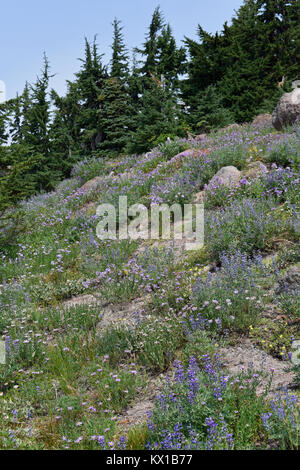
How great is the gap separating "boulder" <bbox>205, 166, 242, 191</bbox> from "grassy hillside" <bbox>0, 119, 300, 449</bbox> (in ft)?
0.62

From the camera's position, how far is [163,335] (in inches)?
178

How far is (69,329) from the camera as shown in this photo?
5.33m

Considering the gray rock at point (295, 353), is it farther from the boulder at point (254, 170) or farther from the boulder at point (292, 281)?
the boulder at point (254, 170)

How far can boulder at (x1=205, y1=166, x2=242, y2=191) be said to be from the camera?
823 cm

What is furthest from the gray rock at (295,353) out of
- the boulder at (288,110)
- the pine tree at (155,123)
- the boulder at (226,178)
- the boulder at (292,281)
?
the pine tree at (155,123)

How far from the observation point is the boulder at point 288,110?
36.2 ft

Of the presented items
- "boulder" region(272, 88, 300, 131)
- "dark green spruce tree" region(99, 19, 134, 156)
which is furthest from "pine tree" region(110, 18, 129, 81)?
"boulder" region(272, 88, 300, 131)

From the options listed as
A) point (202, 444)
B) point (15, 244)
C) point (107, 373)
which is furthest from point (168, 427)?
point (15, 244)

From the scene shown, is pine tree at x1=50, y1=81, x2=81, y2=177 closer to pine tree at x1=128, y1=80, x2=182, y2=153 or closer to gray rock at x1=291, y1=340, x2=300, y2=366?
pine tree at x1=128, y1=80, x2=182, y2=153

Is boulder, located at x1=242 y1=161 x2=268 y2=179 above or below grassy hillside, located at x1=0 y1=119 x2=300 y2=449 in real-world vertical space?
above

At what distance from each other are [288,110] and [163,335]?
351 inches

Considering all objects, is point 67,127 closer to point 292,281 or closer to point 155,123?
point 155,123

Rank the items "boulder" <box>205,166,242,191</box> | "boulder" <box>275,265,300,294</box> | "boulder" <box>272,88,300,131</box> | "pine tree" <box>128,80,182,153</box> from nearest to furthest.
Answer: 1. "boulder" <box>275,265,300,294</box>
2. "boulder" <box>205,166,242,191</box>
3. "boulder" <box>272,88,300,131</box>
4. "pine tree" <box>128,80,182,153</box>

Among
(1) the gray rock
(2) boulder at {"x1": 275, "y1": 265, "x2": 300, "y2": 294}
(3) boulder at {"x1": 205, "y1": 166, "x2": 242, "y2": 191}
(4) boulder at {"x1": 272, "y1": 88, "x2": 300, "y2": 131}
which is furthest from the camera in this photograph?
(4) boulder at {"x1": 272, "y1": 88, "x2": 300, "y2": 131}
